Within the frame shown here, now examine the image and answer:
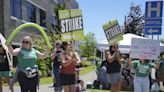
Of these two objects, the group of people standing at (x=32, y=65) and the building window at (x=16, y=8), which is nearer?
the group of people standing at (x=32, y=65)

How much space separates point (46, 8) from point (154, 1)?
104 ft

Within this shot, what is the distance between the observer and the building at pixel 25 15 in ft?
89.3

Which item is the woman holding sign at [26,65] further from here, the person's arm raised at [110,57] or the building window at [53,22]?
the building window at [53,22]

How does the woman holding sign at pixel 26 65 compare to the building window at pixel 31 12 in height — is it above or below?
below

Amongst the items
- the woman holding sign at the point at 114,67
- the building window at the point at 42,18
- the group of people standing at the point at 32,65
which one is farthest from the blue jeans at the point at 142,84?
the building window at the point at 42,18

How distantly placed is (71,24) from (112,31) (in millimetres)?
1349

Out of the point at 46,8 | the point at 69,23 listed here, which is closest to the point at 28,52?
the point at 69,23

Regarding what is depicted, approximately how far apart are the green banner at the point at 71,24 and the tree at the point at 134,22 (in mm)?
37163

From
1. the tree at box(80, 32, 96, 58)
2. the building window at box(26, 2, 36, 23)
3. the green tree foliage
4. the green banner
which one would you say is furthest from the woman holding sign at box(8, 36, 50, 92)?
the tree at box(80, 32, 96, 58)

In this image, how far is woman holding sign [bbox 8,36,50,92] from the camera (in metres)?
8.42

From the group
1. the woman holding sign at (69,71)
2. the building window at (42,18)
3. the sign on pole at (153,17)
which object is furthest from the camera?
the building window at (42,18)

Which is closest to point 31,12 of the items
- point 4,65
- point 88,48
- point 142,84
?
point 4,65

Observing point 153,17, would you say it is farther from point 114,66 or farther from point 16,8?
point 16,8

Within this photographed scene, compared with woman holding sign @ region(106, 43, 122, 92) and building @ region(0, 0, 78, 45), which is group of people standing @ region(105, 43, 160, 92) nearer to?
woman holding sign @ region(106, 43, 122, 92)
